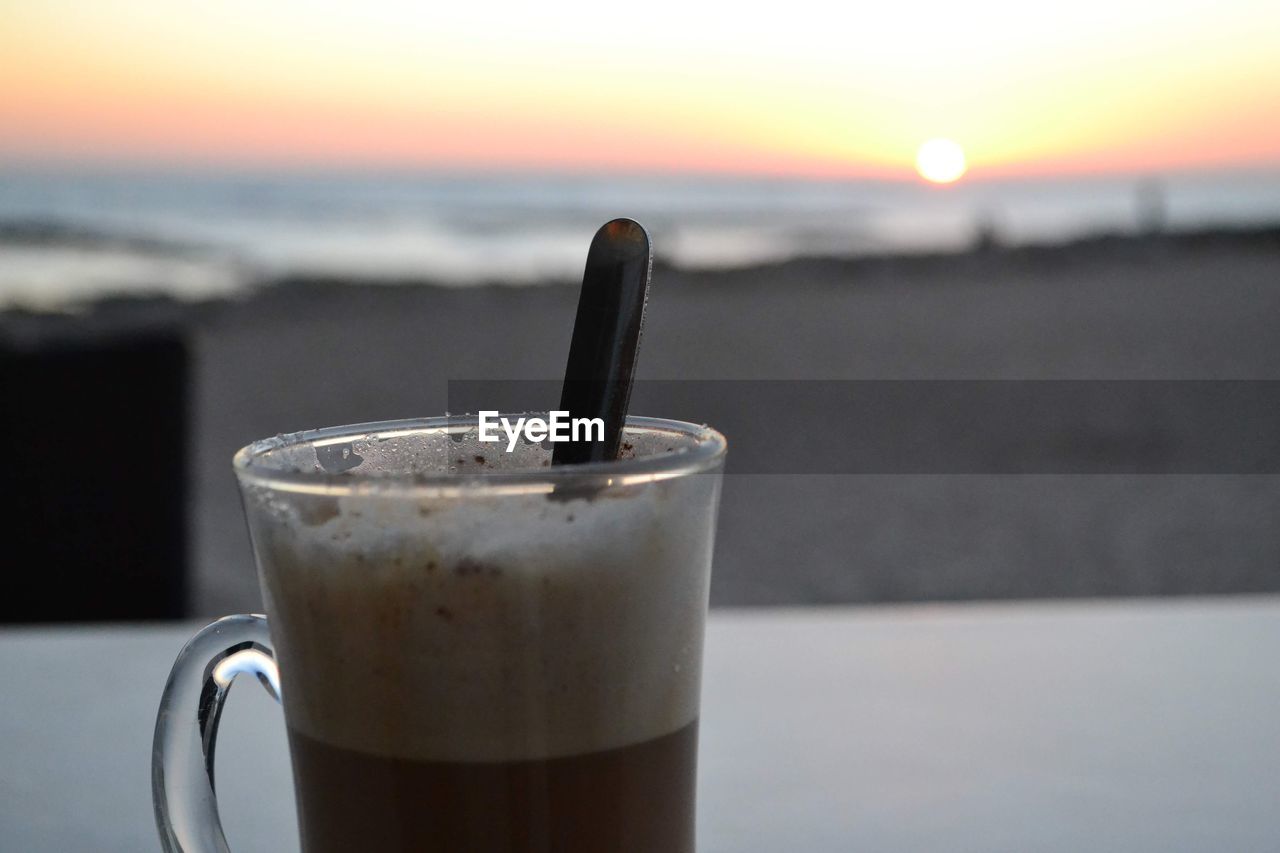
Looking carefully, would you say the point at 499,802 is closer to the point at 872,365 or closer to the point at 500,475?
the point at 500,475

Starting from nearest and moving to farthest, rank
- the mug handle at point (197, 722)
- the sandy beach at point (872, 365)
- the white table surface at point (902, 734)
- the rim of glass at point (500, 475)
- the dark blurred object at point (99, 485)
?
the rim of glass at point (500, 475)
the mug handle at point (197, 722)
the white table surface at point (902, 734)
the dark blurred object at point (99, 485)
the sandy beach at point (872, 365)

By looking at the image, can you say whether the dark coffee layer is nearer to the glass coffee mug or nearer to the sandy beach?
the glass coffee mug

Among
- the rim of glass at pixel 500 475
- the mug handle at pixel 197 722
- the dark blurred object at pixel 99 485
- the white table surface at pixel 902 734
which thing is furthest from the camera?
the dark blurred object at pixel 99 485

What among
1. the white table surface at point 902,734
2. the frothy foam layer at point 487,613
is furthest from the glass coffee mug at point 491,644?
the white table surface at point 902,734

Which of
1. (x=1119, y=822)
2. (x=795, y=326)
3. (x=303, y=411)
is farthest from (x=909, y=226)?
(x=1119, y=822)

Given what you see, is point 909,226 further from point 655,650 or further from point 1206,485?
point 655,650

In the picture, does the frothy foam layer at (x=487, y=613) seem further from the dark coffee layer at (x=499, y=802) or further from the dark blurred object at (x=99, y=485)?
the dark blurred object at (x=99, y=485)

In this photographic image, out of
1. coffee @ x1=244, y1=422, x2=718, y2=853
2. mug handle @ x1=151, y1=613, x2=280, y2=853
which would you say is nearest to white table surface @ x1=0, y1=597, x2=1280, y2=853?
mug handle @ x1=151, y1=613, x2=280, y2=853
